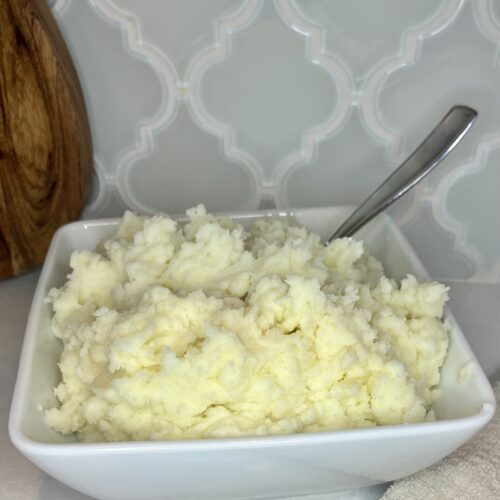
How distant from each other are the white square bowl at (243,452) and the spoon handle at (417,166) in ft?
0.61

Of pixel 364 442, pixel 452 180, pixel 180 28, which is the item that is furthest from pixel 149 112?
pixel 364 442

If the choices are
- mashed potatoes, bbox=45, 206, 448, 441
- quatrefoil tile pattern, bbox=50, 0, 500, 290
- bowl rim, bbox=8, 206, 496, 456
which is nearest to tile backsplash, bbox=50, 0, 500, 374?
quatrefoil tile pattern, bbox=50, 0, 500, 290

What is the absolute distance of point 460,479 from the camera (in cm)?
59

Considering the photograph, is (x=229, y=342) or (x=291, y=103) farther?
(x=291, y=103)

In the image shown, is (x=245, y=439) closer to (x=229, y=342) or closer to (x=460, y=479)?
(x=229, y=342)

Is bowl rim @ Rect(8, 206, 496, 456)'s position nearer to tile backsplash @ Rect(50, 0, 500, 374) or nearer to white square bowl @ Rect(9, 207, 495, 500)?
white square bowl @ Rect(9, 207, 495, 500)

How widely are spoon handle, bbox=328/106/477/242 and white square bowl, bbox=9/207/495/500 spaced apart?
186 millimetres

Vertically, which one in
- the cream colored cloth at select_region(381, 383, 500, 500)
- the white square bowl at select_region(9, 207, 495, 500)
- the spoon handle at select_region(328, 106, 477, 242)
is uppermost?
the spoon handle at select_region(328, 106, 477, 242)

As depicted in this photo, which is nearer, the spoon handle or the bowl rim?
the bowl rim

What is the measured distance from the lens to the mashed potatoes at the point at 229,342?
0.53 meters

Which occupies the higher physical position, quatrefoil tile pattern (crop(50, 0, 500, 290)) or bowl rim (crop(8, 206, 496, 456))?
quatrefoil tile pattern (crop(50, 0, 500, 290))

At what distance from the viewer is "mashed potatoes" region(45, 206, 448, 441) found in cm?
53

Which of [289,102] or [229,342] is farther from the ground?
[289,102]

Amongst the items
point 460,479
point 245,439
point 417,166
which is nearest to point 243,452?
point 245,439
